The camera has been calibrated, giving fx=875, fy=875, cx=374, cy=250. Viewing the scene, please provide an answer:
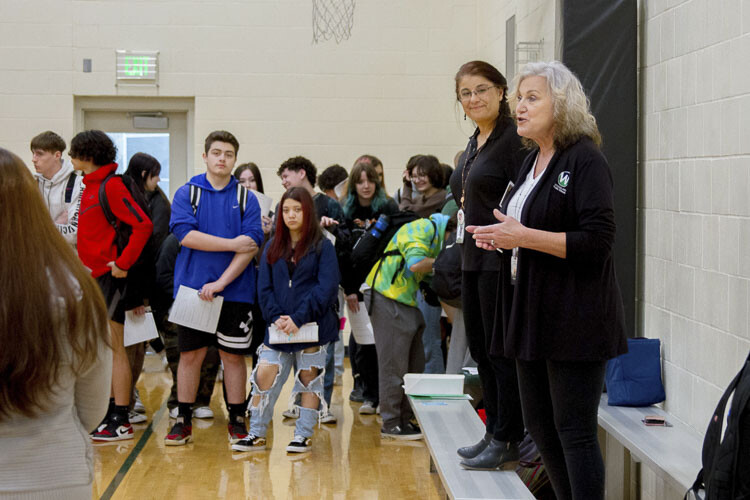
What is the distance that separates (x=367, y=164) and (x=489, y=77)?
95.6 inches

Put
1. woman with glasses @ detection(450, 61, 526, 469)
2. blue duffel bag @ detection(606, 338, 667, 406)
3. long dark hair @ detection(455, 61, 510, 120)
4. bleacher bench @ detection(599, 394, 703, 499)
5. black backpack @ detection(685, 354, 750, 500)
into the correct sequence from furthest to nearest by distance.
→ blue duffel bag @ detection(606, 338, 667, 406) < long dark hair @ detection(455, 61, 510, 120) < woman with glasses @ detection(450, 61, 526, 469) < bleacher bench @ detection(599, 394, 703, 499) < black backpack @ detection(685, 354, 750, 500)

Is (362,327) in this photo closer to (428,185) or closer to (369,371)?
(369,371)

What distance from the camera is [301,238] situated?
15.3 ft

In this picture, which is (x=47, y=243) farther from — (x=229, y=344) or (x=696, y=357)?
(x=229, y=344)

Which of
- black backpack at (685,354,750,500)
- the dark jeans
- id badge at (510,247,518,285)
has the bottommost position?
the dark jeans

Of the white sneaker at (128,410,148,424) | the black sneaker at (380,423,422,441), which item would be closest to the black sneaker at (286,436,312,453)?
the black sneaker at (380,423,422,441)

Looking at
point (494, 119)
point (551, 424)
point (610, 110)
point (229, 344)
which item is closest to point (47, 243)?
point (551, 424)

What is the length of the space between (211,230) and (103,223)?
0.62 metres

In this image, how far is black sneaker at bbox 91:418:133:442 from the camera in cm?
477

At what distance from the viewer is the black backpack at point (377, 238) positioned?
500 cm

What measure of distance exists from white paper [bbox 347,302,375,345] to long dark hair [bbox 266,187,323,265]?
2.69 ft

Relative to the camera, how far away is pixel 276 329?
4562 mm

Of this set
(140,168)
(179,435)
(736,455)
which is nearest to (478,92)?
(736,455)

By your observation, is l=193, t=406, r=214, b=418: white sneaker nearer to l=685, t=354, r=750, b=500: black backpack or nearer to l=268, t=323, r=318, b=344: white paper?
l=268, t=323, r=318, b=344: white paper
